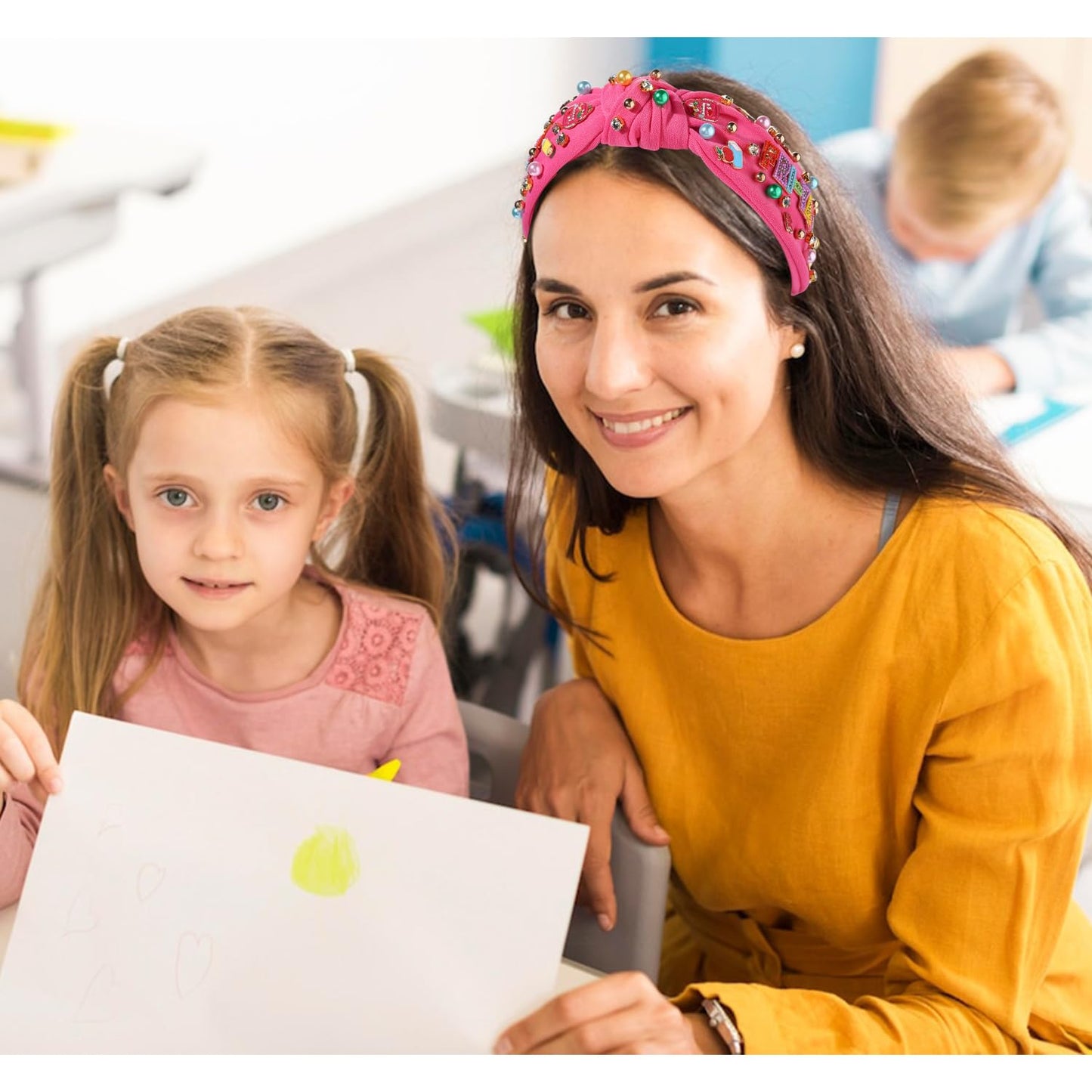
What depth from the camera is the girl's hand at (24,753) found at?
1.08 m

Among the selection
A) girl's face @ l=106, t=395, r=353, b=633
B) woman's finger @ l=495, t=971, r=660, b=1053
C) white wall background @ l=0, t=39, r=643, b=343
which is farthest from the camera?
white wall background @ l=0, t=39, r=643, b=343

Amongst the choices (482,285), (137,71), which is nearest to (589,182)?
(137,71)

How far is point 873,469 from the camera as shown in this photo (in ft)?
4.07

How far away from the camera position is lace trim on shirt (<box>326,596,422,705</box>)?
4.42 ft

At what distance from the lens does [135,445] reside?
125cm

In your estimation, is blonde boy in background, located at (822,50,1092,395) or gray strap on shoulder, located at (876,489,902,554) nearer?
gray strap on shoulder, located at (876,489,902,554)

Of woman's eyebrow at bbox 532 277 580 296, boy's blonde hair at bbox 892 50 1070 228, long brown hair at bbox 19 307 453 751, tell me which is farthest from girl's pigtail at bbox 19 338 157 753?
boy's blonde hair at bbox 892 50 1070 228

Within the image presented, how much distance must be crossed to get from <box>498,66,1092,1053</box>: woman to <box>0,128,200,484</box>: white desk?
1.62 m

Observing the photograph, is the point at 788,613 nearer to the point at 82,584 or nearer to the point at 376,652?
the point at 376,652

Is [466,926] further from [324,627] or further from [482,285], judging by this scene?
[482,285]

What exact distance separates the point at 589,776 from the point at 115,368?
557 mm

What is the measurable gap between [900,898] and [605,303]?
54 cm

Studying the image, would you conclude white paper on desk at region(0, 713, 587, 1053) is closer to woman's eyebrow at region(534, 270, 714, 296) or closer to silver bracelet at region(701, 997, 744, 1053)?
silver bracelet at region(701, 997, 744, 1053)

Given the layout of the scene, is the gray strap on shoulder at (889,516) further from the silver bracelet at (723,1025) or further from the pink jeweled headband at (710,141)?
the silver bracelet at (723,1025)
